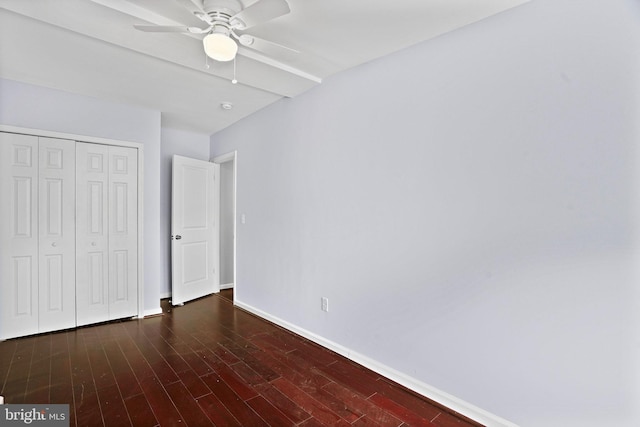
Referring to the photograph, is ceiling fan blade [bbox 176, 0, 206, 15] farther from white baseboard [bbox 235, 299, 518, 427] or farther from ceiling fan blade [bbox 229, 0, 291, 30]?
white baseboard [bbox 235, 299, 518, 427]

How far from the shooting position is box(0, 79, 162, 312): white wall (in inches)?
117

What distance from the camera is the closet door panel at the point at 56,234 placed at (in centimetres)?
311

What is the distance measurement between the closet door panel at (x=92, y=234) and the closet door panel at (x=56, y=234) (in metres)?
0.06

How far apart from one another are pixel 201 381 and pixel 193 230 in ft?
8.29

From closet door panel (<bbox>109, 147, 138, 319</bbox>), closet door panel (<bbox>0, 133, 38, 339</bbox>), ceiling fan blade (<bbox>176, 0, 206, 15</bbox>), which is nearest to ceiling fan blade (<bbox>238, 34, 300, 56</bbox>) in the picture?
ceiling fan blade (<bbox>176, 0, 206, 15</bbox>)

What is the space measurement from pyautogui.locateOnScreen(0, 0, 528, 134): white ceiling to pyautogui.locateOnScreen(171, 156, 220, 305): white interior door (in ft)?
3.94

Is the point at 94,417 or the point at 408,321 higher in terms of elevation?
the point at 408,321

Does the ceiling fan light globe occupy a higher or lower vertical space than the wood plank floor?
higher

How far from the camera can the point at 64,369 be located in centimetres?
242

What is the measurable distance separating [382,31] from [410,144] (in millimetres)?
794

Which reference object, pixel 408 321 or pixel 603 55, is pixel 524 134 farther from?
pixel 408 321

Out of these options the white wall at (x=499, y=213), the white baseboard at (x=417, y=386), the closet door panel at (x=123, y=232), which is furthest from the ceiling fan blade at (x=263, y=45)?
the white baseboard at (x=417, y=386)

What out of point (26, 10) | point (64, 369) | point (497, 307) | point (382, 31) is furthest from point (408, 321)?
point (26, 10)

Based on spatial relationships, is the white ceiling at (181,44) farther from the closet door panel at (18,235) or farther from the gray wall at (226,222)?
the gray wall at (226,222)
